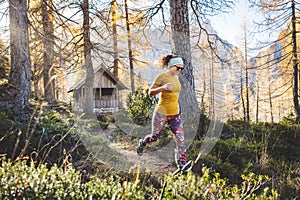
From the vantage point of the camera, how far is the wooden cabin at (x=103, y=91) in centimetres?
1598

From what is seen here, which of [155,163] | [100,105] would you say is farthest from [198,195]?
[100,105]

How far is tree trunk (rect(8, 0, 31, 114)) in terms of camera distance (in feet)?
20.3

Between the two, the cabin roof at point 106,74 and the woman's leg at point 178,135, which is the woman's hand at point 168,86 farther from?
the cabin roof at point 106,74

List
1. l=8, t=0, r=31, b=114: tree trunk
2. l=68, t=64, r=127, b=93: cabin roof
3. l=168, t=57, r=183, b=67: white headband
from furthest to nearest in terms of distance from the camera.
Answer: l=68, t=64, r=127, b=93: cabin roof
l=8, t=0, r=31, b=114: tree trunk
l=168, t=57, r=183, b=67: white headband

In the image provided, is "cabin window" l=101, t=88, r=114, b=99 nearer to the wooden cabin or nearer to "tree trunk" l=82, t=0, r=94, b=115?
the wooden cabin

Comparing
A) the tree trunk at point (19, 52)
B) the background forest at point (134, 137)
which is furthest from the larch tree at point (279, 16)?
the tree trunk at point (19, 52)

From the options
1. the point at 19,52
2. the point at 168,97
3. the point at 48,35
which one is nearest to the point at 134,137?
the point at 19,52

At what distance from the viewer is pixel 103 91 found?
17531 millimetres

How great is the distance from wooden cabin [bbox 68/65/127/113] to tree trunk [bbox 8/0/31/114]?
9.24 m

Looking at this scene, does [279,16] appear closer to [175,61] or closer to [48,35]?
[48,35]

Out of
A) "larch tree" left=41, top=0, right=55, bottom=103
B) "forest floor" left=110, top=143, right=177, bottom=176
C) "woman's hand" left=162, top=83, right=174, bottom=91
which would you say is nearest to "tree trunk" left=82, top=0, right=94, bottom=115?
"larch tree" left=41, top=0, right=55, bottom=103

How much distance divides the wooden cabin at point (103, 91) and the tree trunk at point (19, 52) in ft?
30.3

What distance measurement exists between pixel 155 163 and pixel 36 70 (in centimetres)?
1034

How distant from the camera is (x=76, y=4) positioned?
1082 centimetres
